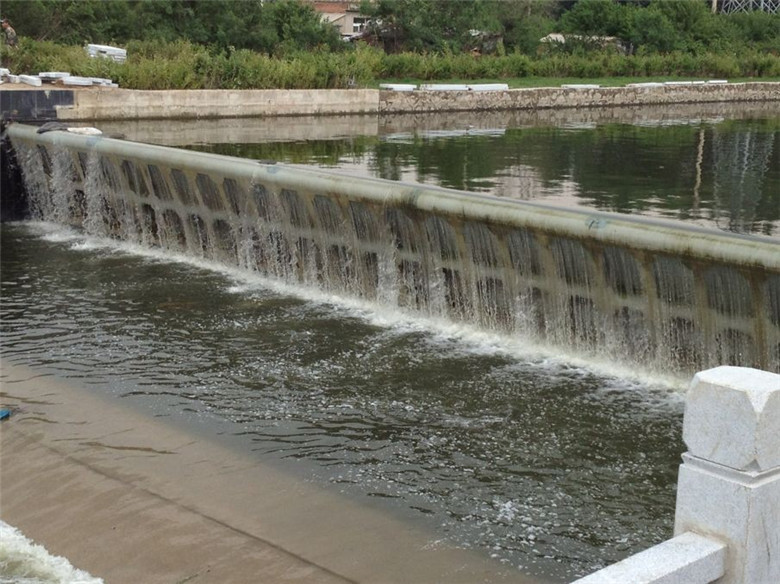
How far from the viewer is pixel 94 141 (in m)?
17.4

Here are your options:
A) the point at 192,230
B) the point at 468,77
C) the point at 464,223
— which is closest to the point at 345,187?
the point at 464,223

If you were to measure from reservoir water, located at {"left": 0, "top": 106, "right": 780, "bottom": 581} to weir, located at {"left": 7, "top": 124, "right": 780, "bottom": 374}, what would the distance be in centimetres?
28

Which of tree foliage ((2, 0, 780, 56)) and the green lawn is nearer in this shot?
tree foliage ((2, 0, 780, 56))

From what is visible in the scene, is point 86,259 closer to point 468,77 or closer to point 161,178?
point 161,178

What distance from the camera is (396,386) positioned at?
987 centimetres

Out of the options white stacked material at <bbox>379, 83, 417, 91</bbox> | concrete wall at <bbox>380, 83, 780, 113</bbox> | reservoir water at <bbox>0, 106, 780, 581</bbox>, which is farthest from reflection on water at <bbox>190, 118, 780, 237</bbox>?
white stacked material at <bbox>379, 83, 417, 91</bbox>

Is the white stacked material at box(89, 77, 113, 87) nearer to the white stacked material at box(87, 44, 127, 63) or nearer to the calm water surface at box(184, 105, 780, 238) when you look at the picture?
the white stacked material at box(87, 44, 127, 63)

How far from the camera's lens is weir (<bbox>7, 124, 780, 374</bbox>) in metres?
9.68

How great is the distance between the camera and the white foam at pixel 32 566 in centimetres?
648

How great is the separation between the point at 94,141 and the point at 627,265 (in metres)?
10.1

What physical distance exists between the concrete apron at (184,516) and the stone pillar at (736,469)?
77.6 inches

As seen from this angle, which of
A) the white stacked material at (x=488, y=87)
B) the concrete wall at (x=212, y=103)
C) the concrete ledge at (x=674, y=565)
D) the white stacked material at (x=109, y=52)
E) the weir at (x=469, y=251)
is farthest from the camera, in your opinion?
the white stacked material at (x=488, y=87)

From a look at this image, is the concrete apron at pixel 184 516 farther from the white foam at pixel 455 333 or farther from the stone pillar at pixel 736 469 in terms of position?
the white foam at pixel 455 333

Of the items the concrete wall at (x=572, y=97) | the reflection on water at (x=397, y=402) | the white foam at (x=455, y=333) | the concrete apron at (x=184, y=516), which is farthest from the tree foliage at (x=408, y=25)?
the concrete apron at (x=184, y=516)
